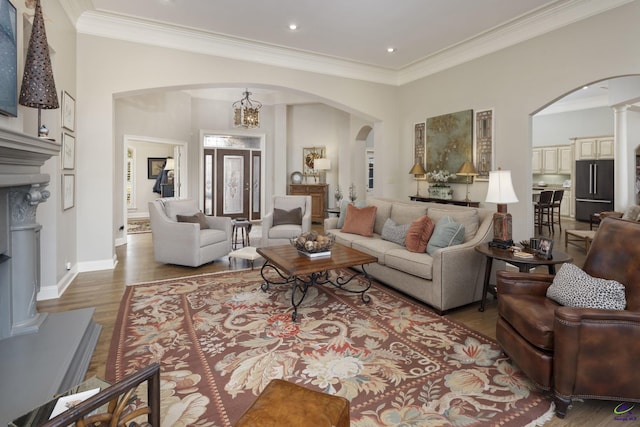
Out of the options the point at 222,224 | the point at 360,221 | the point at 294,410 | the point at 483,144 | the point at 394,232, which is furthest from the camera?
the point at 222,224

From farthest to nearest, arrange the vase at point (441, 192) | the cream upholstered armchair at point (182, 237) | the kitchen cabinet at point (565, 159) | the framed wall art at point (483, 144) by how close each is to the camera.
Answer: the kitchen cabinet at point (565, 159) → the vase at point (441, 192) → the framed wall art at point (483, 144) → the cream upholstered armchair at point (182, 237)

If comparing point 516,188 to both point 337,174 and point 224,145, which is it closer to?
point 337,174

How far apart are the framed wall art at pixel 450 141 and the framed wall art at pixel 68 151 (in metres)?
5.36

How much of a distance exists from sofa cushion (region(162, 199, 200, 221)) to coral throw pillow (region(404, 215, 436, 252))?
342 centimetres

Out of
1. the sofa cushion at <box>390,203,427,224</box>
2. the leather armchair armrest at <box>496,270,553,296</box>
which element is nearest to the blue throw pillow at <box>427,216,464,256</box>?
the sofa cushion at <box>390,203,427,224</box>

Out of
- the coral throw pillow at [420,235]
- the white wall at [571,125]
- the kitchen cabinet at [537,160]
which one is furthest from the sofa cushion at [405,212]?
the kitchen cabinet at [537,160]

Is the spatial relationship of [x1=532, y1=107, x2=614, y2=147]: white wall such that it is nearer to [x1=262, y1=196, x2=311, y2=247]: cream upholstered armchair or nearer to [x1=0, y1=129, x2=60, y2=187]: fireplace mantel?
[x1=262, y1=196, x2=311, y2=247]: cream upholstered armchair

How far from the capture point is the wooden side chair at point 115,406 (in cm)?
100

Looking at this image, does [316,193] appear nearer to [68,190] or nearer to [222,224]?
[222,224]

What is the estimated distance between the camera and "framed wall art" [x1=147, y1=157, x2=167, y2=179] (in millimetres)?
10844

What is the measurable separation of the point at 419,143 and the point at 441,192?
1109 millimetres

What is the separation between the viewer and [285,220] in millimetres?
5875

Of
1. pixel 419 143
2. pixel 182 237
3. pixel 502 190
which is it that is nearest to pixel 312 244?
pixel 502 190

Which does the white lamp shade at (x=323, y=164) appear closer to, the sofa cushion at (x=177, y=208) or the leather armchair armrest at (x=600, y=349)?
the sofa cushion at (x=177, y=208)
